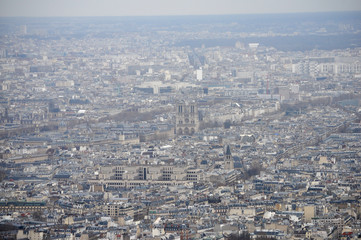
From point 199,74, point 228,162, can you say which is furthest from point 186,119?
point 199,74

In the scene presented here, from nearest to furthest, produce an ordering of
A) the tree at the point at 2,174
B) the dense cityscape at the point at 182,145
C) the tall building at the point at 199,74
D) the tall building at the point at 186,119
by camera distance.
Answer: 1. the dense cityscape at the point at 182,145
2. the tree at the point at 2,174
3. the tall building at the point at 186,119
4. the tall building at the point at 199,74

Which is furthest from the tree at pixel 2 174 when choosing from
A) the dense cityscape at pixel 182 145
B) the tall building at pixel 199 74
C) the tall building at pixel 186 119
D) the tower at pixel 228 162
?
the tall building at pixel 199 74

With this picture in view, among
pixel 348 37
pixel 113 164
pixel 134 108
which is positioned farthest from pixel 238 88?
pixel 348 37

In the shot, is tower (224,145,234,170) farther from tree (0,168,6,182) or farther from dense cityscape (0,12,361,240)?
tree (0,168,6,182)

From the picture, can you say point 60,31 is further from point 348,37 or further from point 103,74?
point 103,74

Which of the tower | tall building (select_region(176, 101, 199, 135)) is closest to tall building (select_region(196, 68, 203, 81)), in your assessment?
tall building (select_region(176, 101, 199, 135))

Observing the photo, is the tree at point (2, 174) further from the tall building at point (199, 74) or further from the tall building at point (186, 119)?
the tall building at point (199, 74)

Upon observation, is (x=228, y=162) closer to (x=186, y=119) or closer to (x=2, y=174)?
(x=2, y=174)
